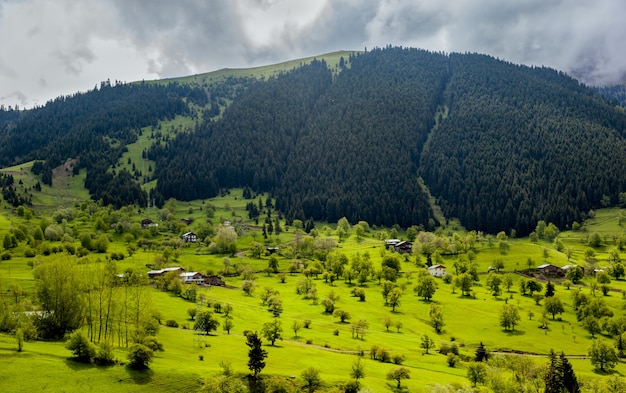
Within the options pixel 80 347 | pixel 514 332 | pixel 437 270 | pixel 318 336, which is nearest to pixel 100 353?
pixel 80 347

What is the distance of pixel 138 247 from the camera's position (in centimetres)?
18600

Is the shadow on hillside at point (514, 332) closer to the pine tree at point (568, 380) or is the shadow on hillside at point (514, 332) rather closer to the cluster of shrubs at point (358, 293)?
the pine tree at point (568, 380)

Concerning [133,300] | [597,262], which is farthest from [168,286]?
[597,262]

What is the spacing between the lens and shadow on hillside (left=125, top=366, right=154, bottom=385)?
64125mm

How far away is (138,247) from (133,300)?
370ft

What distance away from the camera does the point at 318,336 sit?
9900 centimetres

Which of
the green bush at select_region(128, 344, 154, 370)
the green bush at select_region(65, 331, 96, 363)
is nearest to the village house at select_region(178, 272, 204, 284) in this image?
the green bush at select_region(65, 331, 96, 363)

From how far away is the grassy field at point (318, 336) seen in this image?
6412 cm

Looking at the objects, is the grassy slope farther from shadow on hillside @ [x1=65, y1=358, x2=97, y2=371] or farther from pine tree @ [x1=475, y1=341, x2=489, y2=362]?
pine tree @ [x1=475, y1=341, x2=489, y2=362]

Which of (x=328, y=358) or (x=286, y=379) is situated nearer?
(x=286, y=379)

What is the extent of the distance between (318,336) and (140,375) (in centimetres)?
4282

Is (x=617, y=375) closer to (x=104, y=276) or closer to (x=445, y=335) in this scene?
(x=445, y=335)

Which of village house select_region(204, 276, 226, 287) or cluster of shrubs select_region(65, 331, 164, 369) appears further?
village house select_region(204, 276, 226, 287)

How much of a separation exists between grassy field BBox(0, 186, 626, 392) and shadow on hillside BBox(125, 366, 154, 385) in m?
0.15
